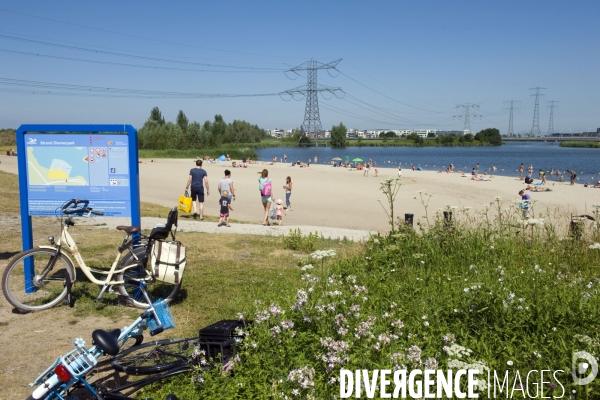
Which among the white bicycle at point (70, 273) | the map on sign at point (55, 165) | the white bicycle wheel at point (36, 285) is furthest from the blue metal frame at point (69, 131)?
the white bicycle wheel at point (36, 285)

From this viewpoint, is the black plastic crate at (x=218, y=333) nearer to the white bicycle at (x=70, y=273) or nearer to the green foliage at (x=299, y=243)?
the white bicycle at (x=70, y=273)

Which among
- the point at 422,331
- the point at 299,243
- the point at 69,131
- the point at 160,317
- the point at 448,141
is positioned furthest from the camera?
the point at 448,141

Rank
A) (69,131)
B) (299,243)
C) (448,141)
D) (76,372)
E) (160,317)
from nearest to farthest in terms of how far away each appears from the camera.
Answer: (76,372), (160,317), (69,131), (299,243), (448,141)

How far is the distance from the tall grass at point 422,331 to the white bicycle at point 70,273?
71.9 inches

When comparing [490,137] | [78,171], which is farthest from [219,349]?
[490,137]

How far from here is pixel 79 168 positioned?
7.16 meters

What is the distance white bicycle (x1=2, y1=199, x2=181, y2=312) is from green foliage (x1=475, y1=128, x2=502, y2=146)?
192 metres

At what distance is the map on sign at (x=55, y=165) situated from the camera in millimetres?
7125

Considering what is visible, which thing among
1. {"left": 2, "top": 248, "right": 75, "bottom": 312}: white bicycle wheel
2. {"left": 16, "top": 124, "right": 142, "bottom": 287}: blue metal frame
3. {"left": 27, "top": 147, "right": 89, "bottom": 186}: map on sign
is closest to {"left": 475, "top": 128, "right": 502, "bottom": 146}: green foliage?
{"left": 16, "top": 124, "right": 142, "bottom": 287}: blue metal frame

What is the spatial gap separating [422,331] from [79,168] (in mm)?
5268

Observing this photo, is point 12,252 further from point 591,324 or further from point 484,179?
point 484,179

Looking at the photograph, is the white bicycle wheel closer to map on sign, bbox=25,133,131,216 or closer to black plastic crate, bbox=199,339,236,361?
map on sign, bbox=25,133,131,216

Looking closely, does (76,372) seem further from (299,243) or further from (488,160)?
(488,160)

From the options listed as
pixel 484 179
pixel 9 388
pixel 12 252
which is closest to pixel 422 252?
pixel 9 388
